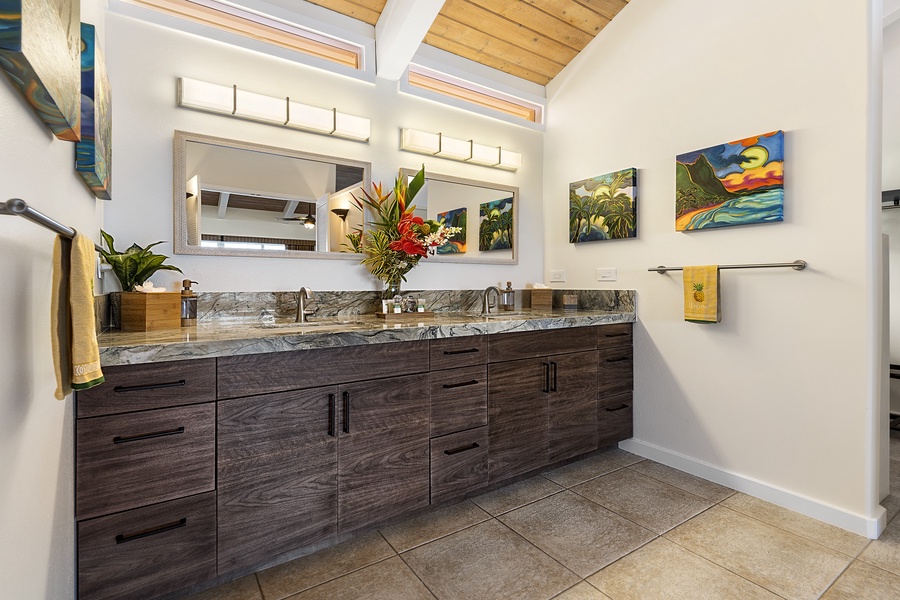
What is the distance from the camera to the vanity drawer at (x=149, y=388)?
136 cm

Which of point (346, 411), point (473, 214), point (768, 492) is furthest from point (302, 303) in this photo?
point (768, 492)

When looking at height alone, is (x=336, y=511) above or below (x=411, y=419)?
below

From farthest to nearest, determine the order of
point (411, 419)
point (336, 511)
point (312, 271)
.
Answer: point (312, 271), point (411, 419), point (336, 511)

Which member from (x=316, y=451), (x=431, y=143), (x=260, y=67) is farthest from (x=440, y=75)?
(x=316, y=451)

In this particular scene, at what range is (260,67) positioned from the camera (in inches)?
92.0

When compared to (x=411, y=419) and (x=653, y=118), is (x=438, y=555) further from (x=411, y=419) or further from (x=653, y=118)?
(x=653, y=118)

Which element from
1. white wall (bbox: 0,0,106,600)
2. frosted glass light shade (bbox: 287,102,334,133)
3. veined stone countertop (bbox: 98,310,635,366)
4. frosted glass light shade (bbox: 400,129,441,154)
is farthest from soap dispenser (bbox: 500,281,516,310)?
white wall (bbox: 0,0,106,600)

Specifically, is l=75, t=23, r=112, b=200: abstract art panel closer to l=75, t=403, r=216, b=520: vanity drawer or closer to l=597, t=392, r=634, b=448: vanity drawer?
l=75, t=403, r=216, b=520: vanity drawer

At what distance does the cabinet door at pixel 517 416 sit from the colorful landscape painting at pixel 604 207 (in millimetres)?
1093

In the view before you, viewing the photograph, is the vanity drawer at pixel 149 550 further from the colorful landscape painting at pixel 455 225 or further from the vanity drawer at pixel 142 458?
the colorful landscape painting at pixel 455 225

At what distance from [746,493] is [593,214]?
1.84 m

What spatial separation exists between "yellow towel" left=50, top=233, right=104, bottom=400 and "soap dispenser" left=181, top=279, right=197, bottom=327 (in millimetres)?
979

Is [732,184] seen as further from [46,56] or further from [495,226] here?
[46,56]

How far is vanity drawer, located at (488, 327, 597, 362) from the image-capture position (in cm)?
226
